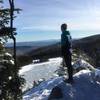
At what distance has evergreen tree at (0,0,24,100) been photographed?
17.5 m

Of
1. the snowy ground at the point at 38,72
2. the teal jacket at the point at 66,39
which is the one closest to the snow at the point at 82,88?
the teal jacket at the point at 66,39

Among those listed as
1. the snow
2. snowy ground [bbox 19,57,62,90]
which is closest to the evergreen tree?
the snow

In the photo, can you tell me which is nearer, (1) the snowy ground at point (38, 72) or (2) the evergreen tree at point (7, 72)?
(2) the evergreen tree at point (7, 72)

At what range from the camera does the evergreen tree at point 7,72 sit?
689 inches

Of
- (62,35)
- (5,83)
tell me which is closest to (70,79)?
(62,35)

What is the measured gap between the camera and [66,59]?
19281 mm

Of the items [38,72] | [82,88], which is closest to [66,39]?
[82,88]

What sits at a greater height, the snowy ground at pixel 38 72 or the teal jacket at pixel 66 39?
the teal jacket at pixel 66 39

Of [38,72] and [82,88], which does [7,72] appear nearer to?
[82,88]

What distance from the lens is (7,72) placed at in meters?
17.5

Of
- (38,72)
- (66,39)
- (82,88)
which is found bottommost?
(38,72)

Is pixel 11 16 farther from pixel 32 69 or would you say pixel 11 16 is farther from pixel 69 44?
pixel 32 69

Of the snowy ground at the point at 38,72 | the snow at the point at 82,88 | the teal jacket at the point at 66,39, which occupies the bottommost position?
the snowy ground at the point at 38,72

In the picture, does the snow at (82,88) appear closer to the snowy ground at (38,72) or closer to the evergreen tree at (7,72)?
the evergreen tree at (7,72)
